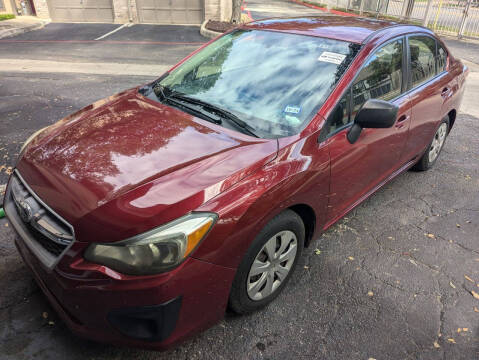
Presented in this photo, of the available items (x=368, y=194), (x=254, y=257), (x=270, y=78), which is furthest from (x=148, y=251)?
(x=368, y=194)

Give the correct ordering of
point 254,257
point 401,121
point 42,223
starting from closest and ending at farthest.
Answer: point 42,223, point 254,257, point 401,121

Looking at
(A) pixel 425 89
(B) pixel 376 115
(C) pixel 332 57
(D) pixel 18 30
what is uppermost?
(C) pixel 332 57

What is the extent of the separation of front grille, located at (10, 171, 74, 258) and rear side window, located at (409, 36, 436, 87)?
128 inches

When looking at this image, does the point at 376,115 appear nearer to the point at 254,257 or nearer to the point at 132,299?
the point at 254,257

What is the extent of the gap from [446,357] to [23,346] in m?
2.62

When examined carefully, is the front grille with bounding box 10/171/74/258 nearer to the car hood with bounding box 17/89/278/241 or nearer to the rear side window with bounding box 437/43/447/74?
the car hood with bounding box 17/89/278/241

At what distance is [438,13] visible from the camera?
17234mm

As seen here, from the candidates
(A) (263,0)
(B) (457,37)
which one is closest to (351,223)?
(B) (457,37)

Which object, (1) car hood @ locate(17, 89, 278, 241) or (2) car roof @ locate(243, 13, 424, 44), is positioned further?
(2) car roof @ locate(243, 13, 424, 44)

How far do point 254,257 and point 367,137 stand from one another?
139cm

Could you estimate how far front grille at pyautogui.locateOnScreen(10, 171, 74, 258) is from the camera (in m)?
1.87

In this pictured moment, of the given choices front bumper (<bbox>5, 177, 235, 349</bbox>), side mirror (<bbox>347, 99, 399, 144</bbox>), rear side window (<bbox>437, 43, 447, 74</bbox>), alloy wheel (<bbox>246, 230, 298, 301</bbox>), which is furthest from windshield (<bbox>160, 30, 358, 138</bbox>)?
rear side window (<bbox>437, 43, 447, 74</bbox>)

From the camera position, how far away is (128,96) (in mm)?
3057

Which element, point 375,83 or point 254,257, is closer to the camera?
point 254,257
